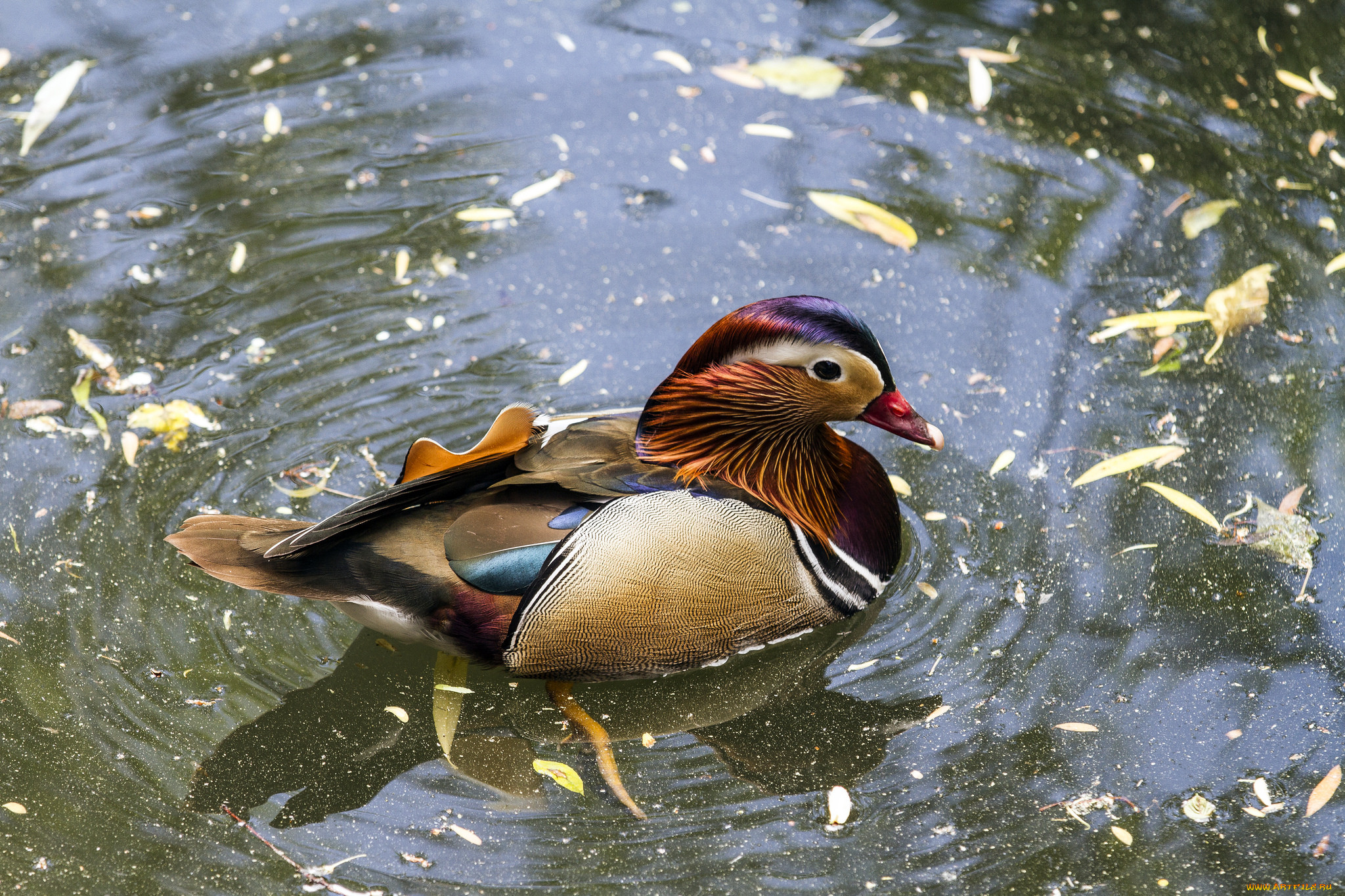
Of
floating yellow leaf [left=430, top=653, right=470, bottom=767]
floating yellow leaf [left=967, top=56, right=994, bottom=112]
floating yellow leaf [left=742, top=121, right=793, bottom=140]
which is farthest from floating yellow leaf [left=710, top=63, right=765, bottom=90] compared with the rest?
floating yellow leaf [left=430, top=653, right=470, bottom=767]

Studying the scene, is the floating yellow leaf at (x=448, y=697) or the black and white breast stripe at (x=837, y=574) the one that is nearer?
the floating yellow leaf at (x=448, y=697)

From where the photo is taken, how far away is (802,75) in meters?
5.51

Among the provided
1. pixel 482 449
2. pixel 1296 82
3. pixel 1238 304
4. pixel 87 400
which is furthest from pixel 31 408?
pixel 1296 82

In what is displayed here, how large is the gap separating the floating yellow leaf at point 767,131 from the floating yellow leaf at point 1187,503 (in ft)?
7.19

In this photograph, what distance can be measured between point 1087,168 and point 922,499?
1.93m

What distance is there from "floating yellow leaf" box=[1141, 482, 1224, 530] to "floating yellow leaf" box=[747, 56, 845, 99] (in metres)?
2.42

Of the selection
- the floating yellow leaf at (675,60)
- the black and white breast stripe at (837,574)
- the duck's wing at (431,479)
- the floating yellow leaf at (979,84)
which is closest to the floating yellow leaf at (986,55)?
the floating yellow leaf at (979,84)

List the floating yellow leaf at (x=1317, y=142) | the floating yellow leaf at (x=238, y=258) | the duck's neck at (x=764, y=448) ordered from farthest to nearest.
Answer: the floating yellow leaf at (x=1317, y=142) < the floating yellow leaf at (x=238, y=258) < the duck's neck at (x=764, y=448)

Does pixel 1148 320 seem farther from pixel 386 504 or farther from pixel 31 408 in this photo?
pixel 31 408

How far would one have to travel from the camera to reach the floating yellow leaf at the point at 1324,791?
9.57 ft

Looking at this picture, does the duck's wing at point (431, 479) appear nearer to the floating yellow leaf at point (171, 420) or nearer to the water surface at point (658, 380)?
the water surface at point (658, 380)

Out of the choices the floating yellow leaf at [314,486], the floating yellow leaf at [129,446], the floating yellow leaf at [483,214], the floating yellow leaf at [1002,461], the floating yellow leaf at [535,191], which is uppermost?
the floating yellow leaf at [535,191]

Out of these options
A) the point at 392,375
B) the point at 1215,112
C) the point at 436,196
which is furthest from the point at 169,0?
the point at 1215,112

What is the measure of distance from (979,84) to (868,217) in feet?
3.47
